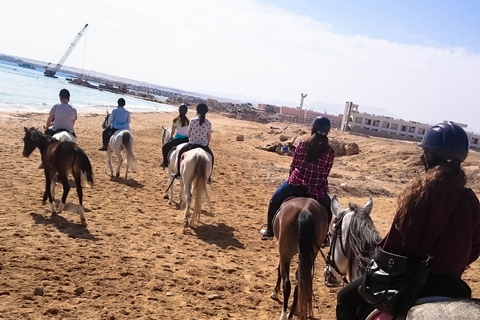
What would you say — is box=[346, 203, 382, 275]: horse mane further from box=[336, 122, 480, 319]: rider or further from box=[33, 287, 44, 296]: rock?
box=[33, 287, 44, 296]: rock

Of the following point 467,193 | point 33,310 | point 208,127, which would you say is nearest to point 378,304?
point 467,193

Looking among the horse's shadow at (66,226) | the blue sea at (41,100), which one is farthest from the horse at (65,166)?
the blue sea at (41,100)

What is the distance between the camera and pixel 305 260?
4141 mm

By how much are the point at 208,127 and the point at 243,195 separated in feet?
12.0

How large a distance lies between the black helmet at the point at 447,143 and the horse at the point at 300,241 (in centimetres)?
204

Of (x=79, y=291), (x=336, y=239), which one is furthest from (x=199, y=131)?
(x=336, y=239)

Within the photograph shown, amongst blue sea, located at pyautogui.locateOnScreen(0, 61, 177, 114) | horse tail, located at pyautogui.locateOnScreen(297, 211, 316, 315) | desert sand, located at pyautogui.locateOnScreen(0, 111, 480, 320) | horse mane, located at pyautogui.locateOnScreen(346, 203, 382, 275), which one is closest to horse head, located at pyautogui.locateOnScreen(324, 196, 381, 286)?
horse mane, located at pyautogui.locateOnScreen(346, 203, 382, 275)

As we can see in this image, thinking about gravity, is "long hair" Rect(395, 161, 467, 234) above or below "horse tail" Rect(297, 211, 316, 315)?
above

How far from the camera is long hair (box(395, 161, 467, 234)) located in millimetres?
2289

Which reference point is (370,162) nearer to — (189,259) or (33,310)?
(189,259)

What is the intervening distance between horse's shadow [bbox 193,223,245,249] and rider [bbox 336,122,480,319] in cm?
518

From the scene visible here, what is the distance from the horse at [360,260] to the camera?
203 centimetres

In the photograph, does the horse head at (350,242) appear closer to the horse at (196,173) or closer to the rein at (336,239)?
the rein at (336,239)

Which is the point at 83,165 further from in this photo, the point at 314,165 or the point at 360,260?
the point at 360,260
